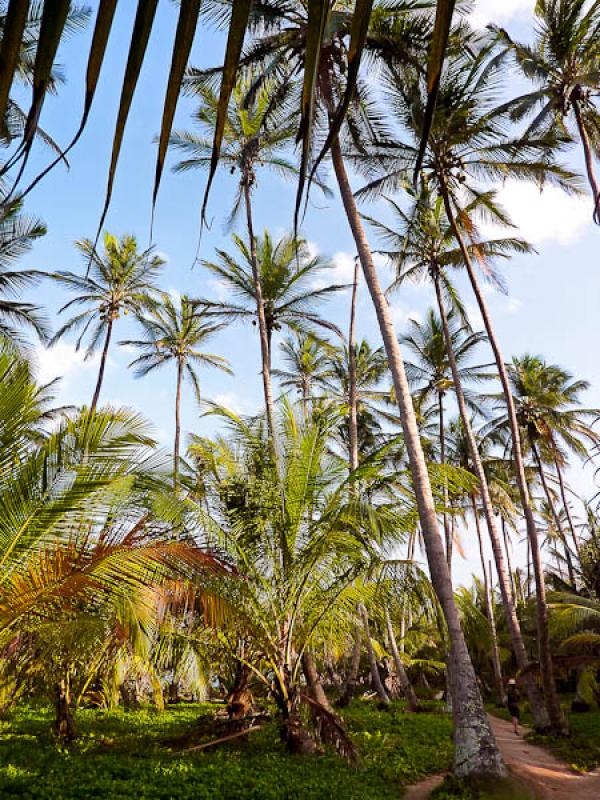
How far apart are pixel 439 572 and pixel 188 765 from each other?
4.37 metres

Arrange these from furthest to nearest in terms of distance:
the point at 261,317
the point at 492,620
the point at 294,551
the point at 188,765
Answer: the point at 492,620 < the point at 261,317 < the point at 294,551 < the point at 188,765

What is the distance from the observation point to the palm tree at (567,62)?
11.0 meters

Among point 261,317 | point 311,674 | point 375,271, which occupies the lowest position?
point 311,674

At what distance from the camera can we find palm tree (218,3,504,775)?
24.6 ft

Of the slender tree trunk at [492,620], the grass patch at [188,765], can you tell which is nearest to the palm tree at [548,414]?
the slender tree trunk at [492,620]

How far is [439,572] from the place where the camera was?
827 centimetres

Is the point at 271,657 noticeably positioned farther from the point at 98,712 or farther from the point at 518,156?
the point at 518,156

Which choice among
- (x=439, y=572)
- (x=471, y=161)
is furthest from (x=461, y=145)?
(x=439, y=572)

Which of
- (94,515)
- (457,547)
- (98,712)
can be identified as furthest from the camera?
(457,547)

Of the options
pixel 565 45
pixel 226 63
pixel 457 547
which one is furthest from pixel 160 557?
pixel 457 547

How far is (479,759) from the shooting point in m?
7.29

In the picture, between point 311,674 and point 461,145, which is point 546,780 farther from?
point 461,145

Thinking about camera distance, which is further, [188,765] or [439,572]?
[439,572]

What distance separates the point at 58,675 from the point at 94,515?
5293 mm
